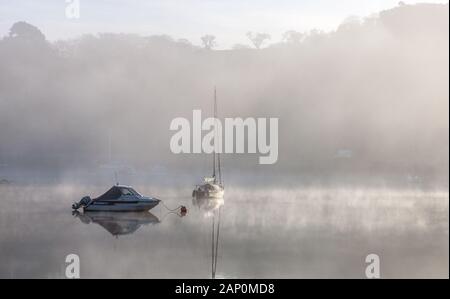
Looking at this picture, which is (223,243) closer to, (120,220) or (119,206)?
(120,220)

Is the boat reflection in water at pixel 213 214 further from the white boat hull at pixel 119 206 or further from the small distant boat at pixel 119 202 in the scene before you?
the small distant boat at pixel 119 202

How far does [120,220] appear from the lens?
6366 centimetres

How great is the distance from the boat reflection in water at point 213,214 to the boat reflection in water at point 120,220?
6392 mm

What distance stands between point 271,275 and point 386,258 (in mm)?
11351

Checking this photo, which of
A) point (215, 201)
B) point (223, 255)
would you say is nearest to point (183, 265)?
point (223, 255)

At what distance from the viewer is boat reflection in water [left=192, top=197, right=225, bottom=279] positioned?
1836 inches

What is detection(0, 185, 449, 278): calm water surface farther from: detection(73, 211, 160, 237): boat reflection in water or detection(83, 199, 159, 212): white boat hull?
detection(83, 199, 159, 212): white boat hull

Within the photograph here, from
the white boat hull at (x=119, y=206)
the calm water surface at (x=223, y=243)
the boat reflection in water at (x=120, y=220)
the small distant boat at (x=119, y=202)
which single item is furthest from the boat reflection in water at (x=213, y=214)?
the small distant boat at (x=119, y=202)

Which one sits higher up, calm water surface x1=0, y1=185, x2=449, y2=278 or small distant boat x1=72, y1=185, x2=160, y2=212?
small distant boat x1=72, y1=185, x2=160, y2=212

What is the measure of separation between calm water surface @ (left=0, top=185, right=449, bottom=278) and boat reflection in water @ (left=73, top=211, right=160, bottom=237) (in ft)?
0.32

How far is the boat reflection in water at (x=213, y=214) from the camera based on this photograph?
46.6 m

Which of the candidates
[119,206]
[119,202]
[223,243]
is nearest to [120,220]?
[119,206]

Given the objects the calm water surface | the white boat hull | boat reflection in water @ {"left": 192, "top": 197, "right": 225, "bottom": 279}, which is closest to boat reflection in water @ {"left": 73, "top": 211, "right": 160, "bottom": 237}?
the calm water surface
